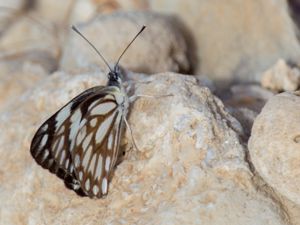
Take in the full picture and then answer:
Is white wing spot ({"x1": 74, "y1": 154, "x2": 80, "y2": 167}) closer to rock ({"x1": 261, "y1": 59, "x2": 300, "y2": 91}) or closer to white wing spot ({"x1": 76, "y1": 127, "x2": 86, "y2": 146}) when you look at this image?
white wing spot ({"x1": 76, "y1": 127, "x2": 86, "y2": 146})

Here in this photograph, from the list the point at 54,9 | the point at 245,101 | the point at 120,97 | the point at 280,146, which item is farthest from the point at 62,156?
the point at 54,9

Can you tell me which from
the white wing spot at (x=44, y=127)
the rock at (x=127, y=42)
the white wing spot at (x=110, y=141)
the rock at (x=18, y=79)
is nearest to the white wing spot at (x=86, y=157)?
the white wing spot at (x=110, y=141)

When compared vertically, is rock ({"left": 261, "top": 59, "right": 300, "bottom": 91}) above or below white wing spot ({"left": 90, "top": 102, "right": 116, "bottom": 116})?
below

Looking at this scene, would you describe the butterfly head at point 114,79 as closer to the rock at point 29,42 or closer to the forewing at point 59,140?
the forewing at point 59,140

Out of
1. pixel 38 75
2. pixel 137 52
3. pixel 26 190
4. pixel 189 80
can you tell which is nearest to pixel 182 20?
pixel 137 52

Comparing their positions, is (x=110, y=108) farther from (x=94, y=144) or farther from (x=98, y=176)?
(x=98, y=176)

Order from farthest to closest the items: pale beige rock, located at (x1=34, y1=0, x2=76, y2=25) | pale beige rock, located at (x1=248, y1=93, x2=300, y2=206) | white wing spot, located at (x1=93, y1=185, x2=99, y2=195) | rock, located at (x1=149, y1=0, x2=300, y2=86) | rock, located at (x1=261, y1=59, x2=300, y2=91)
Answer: pale beige rock, located at (x1=34, y1=0, x2=76, y2=25), rock, located at (x1=149, y1=0, x2=300, y2=86), rock, located at (x1=261, y1=59, x2=300, y2=91), white wing spot, located at (x1=93, y1=185, x2=99, y2=195), pale beige rock, located at (x1=248, y1=93, x2=300, y2=206)

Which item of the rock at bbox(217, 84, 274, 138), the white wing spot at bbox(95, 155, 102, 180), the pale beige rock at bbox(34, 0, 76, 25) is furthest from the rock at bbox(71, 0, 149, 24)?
the white wing spot at bbox(95, 155, 102, 180)
